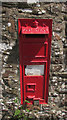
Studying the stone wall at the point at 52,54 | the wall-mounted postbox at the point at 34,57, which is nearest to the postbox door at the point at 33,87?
the wall-mounted postbox at the point at 34,57

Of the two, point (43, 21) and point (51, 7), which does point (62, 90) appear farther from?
point (51, 7)

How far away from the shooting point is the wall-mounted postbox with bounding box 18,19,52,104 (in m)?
2.18

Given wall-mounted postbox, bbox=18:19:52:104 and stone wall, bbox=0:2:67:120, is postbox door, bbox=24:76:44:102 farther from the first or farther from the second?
stone wall, bbox=0:2:67:120

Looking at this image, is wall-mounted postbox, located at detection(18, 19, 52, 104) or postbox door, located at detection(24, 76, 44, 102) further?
postbox door, located at detection(24, 76, 44, 102)

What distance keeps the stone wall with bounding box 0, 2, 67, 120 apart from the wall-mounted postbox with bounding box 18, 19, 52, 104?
8 centimetres

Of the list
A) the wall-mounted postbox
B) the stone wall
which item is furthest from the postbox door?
the stone wall

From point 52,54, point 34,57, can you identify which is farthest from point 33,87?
point 52,54

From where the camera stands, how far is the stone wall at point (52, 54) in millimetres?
2164

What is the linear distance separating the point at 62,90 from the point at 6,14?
1818 mm

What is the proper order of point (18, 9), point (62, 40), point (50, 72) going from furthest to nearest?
point (50, 72)
point (62, 40)
point (18, 9)

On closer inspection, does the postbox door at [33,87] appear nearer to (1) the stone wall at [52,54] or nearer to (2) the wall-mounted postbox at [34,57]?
(2) the wall-mounted postbox at [34,57]

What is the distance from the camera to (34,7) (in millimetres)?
2158

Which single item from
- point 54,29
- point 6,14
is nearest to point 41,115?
point 54,29

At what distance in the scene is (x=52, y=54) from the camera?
241 cm
